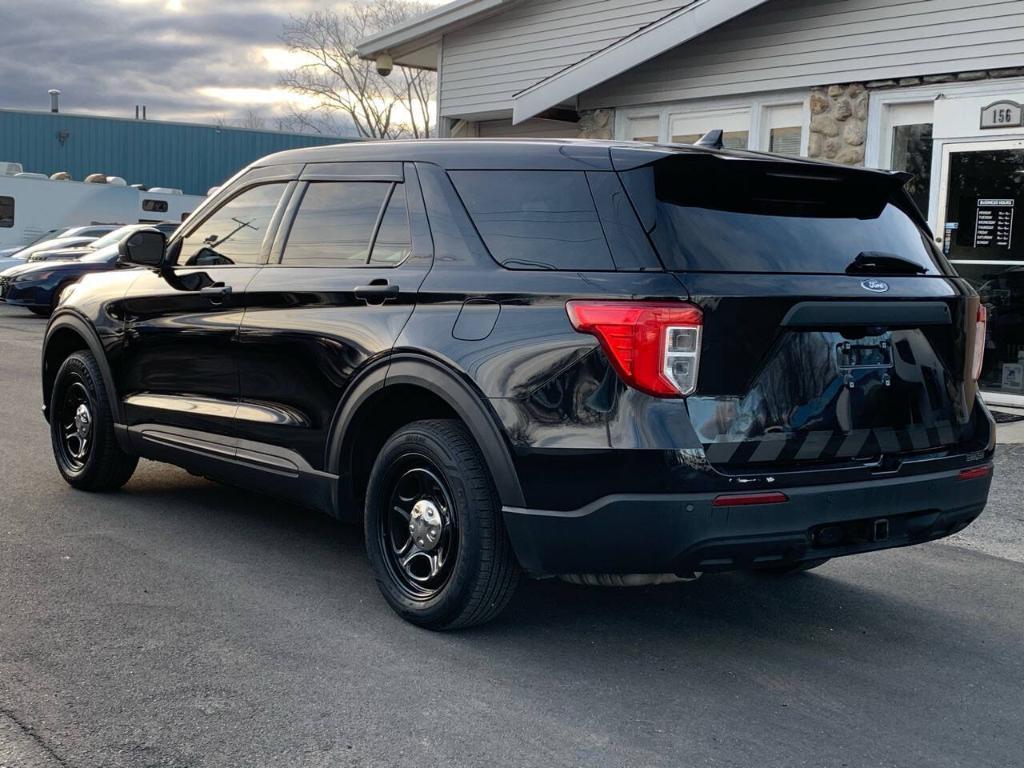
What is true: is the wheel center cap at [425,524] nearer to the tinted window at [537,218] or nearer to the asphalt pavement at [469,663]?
the asphalt pavement at [469,663]

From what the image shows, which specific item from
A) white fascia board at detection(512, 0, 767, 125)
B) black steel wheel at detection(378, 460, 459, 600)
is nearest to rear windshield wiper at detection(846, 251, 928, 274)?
black steel wheel at detection(378, 460, 459, 600)

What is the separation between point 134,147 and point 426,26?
80.8 ft

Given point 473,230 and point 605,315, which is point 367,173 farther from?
point 605,315

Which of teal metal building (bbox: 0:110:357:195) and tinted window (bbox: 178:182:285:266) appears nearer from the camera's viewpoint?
tinted window (bbox: 178:182:285:266)

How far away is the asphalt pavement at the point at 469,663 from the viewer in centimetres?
349

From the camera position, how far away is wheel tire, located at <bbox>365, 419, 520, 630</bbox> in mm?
4129

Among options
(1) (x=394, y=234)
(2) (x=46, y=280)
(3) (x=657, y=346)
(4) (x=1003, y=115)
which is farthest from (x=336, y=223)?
(2) (x=46, y=280)

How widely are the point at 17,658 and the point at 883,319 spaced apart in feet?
10.2

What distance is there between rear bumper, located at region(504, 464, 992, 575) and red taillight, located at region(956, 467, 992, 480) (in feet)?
0.81

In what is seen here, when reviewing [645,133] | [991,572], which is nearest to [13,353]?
[645,133]

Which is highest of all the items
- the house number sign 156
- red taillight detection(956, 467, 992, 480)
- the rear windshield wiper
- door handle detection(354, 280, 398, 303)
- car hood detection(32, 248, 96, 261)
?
the house number sign 156

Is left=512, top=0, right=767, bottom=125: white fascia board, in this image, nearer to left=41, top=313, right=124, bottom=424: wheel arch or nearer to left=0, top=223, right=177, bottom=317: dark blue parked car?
left=0, top=223, right=177, bottom=317: dark blue parked car

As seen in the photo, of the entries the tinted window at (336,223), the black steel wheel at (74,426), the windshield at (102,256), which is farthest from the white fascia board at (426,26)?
the tinted window at (336,223)

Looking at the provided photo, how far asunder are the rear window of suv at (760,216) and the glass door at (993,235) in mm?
7185
